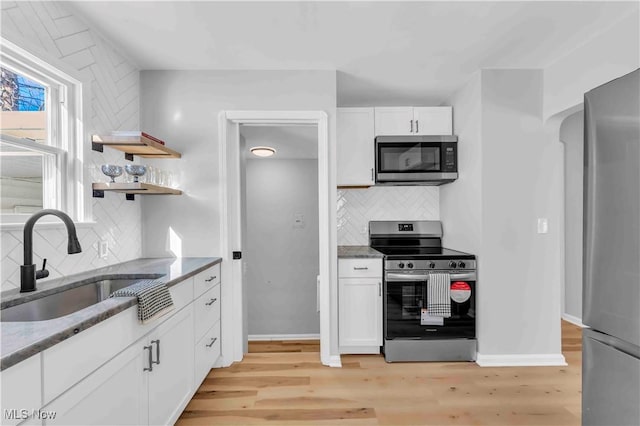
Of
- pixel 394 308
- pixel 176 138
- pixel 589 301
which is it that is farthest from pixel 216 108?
pixel 589 301

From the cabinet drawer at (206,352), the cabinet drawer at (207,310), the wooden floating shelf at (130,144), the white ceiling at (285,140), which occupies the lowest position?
the cabinet drawer at (206,352)

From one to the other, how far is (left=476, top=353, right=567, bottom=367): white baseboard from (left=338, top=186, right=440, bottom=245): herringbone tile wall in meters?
1.46

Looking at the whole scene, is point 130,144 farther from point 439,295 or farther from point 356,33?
point 439,295

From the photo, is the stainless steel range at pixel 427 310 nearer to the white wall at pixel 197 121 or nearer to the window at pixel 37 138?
the white wall at pixel 197 121

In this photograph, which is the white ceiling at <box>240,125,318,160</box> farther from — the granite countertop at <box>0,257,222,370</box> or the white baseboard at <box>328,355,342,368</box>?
the white baseboard at <box>328,355,342,368</box>

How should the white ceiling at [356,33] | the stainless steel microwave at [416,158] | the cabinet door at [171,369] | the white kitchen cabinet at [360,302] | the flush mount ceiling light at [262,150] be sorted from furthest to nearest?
1. the flush mount ceiling light at [262,150]
2. the stainless steel microwave at [416,158]
3. the white kitchen cabinet at [360,302]
4. the white ceiling at [356,33]
5. the cabinet door at [171,369]

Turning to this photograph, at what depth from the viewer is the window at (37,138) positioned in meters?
1.62

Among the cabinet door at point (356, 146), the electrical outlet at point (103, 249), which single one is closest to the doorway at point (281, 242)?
the cabinet door at point (356, 146)

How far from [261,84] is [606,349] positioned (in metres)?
2.68

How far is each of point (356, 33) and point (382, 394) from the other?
247 cm

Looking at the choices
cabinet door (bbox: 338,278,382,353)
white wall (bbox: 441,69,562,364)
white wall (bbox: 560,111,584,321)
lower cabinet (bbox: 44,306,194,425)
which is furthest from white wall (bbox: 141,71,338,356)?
white wall (bbox: 560,111,584,321)

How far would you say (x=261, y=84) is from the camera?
2721mm

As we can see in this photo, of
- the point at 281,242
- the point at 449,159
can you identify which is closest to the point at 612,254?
the point at 449,159

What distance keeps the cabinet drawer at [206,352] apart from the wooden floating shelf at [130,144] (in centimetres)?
138
